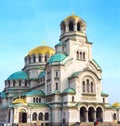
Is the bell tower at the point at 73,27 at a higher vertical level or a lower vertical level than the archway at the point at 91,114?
higher

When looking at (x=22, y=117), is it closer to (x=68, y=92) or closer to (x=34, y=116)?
(x=34, y=116)

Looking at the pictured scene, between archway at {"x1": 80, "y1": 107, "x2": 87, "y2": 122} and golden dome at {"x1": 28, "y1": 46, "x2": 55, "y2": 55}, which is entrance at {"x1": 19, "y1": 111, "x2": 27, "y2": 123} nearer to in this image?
archway at {"x1": 80, "y1": 107, "x2": 87, "y2": 122}

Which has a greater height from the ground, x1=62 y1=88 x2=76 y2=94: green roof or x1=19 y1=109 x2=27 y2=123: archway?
x1=62 y1=88 x2=76 y2=94: green roof

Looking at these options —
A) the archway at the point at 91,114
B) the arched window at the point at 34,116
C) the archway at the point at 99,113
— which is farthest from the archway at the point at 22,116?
the archway at the point at 99,113

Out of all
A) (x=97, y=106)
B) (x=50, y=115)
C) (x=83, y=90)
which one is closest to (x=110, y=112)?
(x=97, y=106)

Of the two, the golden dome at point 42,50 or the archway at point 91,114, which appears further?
the golden dome at point 42,50

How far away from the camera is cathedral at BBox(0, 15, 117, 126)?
150 feet

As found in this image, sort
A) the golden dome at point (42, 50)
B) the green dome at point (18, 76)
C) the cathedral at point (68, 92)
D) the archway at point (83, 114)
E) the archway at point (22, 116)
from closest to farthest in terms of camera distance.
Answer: the archway at point (22, 116) → the cathedral at point (68, 92) → the archway at point (83, 114) → the green dome at point (18, 76) → the golden dome at point (42, 50)

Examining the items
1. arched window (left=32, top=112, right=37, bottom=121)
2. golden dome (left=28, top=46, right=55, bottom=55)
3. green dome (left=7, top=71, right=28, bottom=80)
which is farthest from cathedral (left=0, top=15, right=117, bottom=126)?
golden dome (left=28, top=46, right=55, bottom=55)

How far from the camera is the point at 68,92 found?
4584 cm

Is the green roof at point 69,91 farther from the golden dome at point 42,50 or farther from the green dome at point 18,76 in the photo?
the golden dome at point 42,50

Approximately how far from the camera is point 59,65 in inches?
1919

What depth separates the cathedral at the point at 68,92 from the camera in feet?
150

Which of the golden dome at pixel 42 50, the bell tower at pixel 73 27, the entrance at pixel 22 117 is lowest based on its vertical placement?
the entrance at pixel 22 117
